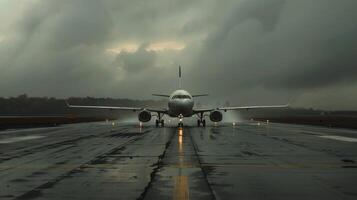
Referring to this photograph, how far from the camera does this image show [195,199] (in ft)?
31.9


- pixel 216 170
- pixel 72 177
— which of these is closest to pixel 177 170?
pixel 216 170

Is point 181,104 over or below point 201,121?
over

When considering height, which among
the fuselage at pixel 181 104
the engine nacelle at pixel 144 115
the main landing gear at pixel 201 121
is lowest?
the main landing gear at pixel 201 121

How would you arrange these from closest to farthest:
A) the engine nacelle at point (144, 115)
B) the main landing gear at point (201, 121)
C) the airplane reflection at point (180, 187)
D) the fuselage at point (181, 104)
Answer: the airplane reflection at point (180, 187) → the fuselage at point (181, 104) → the engine nacelle at point (144, 115) → the main landing gear at point (201, 121)

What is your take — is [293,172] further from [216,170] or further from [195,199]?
[195,199]

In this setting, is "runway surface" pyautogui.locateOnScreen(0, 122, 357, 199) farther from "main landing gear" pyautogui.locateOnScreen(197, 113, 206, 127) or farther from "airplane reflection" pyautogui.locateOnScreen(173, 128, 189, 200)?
"main landing gear" pyautogui.locateOnScreen(197, 113, 206, 127)

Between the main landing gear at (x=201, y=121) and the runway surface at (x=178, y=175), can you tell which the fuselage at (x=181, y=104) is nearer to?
the main landing gear at (x=201, y=121)

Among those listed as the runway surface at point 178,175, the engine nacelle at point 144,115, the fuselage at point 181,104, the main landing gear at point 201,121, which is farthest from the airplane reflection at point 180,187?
the main landing gear at point 201,121

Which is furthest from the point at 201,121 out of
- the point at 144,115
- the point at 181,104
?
the point at 144,115

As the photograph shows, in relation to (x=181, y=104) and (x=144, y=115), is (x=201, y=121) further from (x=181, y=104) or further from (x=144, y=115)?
(x=144, y=115)

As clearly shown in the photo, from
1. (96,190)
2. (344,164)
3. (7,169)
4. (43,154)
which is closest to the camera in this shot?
(96,190)

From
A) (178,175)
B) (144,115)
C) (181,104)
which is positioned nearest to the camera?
(178,175)

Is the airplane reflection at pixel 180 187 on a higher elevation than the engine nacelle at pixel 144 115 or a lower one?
lower

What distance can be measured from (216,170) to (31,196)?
6209 mm
